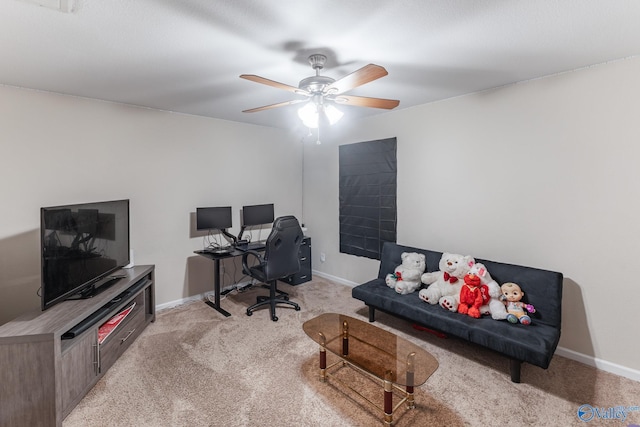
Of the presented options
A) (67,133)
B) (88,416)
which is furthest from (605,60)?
(67,133)

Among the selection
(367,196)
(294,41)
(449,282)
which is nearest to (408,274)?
(449,282)

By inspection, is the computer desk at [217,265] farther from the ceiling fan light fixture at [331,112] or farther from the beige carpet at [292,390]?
the ceiling fan light fixture at [331,112]

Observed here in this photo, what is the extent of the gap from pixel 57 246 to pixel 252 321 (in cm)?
181

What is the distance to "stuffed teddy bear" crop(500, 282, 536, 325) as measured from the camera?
231 cm

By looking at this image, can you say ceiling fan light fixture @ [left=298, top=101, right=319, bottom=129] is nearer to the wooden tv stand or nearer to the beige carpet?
the beige carpet

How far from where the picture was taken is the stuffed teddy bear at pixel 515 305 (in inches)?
90.8

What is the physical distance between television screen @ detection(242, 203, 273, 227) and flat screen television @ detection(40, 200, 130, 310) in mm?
1413

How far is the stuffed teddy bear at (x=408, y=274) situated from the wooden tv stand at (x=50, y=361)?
8.31 feet

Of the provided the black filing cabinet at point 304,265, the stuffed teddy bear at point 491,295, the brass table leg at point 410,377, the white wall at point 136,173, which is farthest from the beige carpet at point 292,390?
the black filing cabinet at point 304,265

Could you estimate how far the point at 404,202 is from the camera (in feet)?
11.7

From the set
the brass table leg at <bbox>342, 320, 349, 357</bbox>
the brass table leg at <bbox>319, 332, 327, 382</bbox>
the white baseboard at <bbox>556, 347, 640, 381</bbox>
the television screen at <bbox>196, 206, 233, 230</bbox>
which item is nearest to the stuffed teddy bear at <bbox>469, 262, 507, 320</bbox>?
the white baseboard at <bbox>556, 347, 640, 381</bbox>

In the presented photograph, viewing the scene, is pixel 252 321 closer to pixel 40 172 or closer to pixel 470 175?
pixel 40 172

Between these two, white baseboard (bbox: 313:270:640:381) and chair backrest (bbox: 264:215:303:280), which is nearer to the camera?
white baseboard (bbox: 313:270:640:381)

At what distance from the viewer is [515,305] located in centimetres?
240
